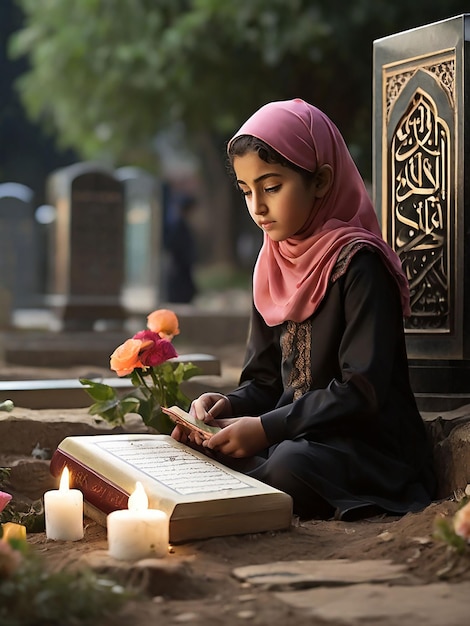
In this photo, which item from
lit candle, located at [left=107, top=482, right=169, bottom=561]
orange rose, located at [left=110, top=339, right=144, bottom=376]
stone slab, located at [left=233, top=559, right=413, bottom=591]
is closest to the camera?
stone slab, located at [left=233, top=559, right=413, bottom=591]

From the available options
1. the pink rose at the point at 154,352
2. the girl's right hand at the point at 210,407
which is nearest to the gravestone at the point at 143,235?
the pink rose at the point at 154,352

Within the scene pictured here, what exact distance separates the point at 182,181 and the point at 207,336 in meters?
27.6

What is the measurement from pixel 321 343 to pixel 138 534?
109 cm

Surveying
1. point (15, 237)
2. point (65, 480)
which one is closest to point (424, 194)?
point (65, 480)

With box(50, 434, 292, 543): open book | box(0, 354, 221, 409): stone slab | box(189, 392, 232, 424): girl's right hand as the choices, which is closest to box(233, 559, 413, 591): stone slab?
box(50, 434, 292, 543): open book

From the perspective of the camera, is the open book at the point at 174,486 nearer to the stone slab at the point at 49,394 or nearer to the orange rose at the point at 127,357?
the orange rose at the point at 127,357

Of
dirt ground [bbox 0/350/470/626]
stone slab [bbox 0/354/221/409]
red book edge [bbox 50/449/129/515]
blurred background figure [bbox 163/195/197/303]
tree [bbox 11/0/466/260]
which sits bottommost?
dirt ground [bbox 0/350/470/626]

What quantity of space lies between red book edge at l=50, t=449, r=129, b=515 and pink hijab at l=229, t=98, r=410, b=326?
81 centimetres

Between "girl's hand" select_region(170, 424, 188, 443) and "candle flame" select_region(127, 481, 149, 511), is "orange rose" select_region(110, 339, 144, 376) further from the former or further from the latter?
"candle flame" select_region(127, 481, 149, 511)

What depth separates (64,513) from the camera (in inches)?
118

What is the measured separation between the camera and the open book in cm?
278

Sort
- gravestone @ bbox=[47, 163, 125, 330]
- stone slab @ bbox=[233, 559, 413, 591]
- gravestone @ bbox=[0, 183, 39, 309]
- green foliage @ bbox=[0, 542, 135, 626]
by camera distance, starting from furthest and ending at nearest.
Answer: gravestone @ bbox=[0, 183, 39, 309] → gravestone @ bbox=[47, 163, 125, 330] → stone slab @ bbox=[233, 559, 413, 591] → green foliage @ bbox=[0, 542, 135, 626]

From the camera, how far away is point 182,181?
126 ft

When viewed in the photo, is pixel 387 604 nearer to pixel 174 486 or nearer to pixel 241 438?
pixel 174 486
